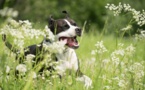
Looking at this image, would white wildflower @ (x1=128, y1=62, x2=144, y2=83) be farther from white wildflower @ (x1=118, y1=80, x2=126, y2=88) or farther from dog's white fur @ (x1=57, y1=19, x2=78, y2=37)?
dog's white fur @ (x1=57, y1=19, x2=78, y2=37)

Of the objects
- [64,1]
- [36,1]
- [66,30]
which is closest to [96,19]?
[64,1]

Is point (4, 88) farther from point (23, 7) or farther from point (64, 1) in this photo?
point (64, 1)

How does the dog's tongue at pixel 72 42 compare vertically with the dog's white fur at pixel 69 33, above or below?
below

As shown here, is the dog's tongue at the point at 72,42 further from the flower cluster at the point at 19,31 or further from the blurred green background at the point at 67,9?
the blurred green background at the point at 67,9

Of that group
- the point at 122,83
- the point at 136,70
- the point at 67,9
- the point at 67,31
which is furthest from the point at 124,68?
the point at 67,9

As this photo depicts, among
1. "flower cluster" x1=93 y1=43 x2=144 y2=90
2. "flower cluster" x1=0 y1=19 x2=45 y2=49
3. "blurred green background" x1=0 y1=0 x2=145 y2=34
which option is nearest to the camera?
"flower cluster" x1=0 y1=19 x2=45 y2=49

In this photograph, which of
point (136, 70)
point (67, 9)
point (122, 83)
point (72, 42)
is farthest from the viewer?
point (67, 9)

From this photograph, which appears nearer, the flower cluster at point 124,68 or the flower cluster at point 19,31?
the flower cluster at point 19,31

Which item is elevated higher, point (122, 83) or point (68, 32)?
point (68, 32)

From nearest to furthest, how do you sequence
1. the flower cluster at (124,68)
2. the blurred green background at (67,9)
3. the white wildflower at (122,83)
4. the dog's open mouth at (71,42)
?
the white wildflower at (122,83) → the flower cluster at (124,68) → the dog's open mouth at (71,42) → the blurred green background at (67,9)

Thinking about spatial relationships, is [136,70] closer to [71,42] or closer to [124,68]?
[124,68]

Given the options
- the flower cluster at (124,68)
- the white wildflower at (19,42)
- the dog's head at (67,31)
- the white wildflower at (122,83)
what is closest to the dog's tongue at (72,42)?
the dog's head at (67,31)

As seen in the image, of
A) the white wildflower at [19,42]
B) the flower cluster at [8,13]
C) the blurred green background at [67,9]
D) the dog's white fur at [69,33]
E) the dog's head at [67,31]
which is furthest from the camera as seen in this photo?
the blurred green background at [67,9]

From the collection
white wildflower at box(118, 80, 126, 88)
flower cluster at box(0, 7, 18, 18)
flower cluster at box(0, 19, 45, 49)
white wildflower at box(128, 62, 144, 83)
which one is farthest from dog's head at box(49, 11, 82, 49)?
flower cluster at box(0, 7, 18, 18)
